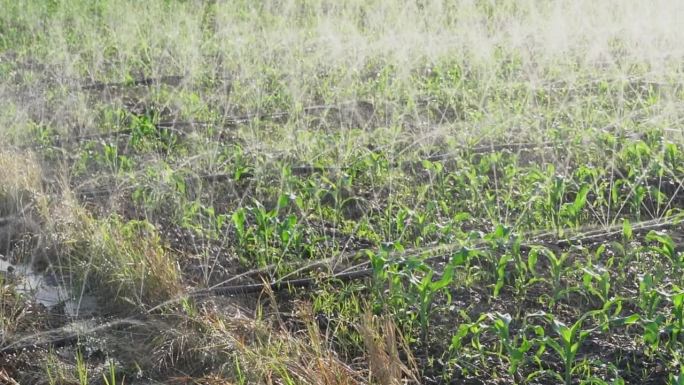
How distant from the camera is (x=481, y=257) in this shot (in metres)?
4.29

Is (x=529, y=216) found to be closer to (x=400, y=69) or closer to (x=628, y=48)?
(x=400, y=69)

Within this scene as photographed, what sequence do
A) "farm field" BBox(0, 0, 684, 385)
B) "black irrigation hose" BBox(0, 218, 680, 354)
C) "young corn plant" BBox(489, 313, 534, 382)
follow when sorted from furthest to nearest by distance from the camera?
"black irrigation hose" BBox(0, 218, 680, 354) < "farm field" BBox(0, 0, 684, 385) < "young corn plant" BBox(489, 313, 534, 382)

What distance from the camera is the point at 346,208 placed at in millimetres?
5094

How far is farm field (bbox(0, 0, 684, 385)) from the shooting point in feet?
11.6

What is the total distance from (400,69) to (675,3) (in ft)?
11.7

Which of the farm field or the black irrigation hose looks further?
the black irrigation hose

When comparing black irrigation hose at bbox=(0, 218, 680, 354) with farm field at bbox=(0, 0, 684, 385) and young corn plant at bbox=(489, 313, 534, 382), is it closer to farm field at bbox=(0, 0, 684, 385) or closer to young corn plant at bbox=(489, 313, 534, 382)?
farm field at bbox=(0, 0, 684, 385)

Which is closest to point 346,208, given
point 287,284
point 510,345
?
point 287,284

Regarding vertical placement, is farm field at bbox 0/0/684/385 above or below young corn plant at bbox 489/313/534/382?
below

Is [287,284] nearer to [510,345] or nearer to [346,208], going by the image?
[346,208]

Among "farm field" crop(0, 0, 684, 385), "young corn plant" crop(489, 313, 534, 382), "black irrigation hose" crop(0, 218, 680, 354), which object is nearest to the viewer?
"young corn plant" crop(489, 313, 534, 382)

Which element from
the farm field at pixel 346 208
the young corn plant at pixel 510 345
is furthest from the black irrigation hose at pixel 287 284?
the young corn plant at pixel 510 345

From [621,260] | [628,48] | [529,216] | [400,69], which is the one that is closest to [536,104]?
[400,69]

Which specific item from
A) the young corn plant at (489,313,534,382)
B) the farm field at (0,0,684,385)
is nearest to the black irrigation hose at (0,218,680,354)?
the farm field at (0,0,684,385)
